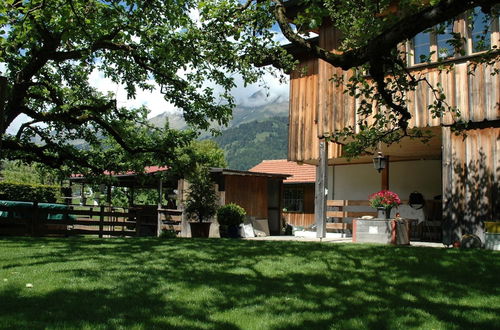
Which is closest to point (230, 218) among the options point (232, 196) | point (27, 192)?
point (232, 196)

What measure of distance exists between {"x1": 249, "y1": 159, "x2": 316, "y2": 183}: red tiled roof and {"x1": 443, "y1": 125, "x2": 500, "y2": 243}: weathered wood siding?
42.0 ft

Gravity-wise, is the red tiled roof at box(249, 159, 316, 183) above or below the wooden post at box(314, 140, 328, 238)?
above

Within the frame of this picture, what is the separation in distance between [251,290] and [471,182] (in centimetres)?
734

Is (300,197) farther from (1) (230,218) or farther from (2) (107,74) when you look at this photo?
(2) (107,74)

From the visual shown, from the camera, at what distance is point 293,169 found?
28.6m

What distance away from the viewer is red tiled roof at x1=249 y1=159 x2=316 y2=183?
1038 inches

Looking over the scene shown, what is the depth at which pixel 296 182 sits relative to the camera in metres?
25.9

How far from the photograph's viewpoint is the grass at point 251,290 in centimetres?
398

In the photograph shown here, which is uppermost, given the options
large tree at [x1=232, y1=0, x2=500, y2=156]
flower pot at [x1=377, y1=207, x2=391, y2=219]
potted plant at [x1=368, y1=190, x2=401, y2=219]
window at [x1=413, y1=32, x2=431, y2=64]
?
window at [x1=413, y1=32, x2=431, y2=64]

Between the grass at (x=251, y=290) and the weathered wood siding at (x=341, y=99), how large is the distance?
8.20ft

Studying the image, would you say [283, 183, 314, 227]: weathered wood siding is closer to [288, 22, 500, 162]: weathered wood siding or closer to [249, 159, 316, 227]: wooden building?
[249, 159, 316, 227]: wooden building

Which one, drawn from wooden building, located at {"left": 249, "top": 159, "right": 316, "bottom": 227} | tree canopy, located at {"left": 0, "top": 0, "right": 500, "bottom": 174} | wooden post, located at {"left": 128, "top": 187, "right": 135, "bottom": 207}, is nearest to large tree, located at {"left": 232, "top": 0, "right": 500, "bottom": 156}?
tree canopy, located at {"left": 0, "top": 0, "right": 500, "bottom": 174}

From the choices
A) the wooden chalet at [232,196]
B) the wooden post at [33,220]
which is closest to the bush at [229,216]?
the wooden chalet at [232,196]

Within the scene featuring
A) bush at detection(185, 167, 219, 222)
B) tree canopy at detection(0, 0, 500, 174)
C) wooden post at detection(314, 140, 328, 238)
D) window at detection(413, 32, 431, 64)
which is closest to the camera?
tree canopy at detection(0, 0, 500, 174)
